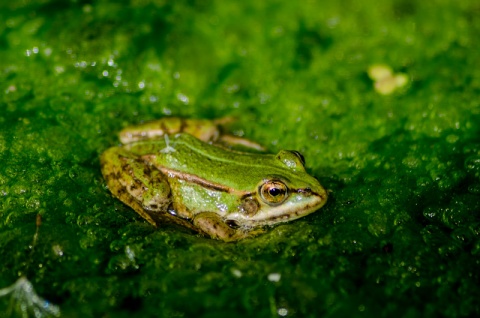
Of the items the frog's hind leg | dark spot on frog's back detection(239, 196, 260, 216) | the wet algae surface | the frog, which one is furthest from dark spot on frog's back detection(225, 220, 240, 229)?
the frog's hind leg

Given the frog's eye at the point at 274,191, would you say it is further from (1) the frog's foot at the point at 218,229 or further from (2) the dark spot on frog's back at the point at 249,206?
(1) the frog's foot at the point at 218,229

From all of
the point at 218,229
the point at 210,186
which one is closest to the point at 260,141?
the point at 210,186

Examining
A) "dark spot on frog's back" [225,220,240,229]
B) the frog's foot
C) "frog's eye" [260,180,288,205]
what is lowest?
"dark spot on frog's back" [225,220,240,229]

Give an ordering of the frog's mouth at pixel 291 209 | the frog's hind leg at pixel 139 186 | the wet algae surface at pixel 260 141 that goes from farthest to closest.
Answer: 1. the frog's hind leg at pixel 139 186
2. the frog's mouth at pixel 291 209
3. the wet algae surface at pixel 260 141

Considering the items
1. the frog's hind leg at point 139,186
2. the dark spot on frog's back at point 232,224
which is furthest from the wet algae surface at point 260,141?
the dark spot on frog's back at point 232,224

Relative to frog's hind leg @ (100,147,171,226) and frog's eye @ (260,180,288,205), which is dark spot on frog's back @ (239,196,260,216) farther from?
frog's hind leg @ (100,147,171,226)

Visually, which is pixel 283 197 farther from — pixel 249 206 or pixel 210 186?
pixel 210 186
